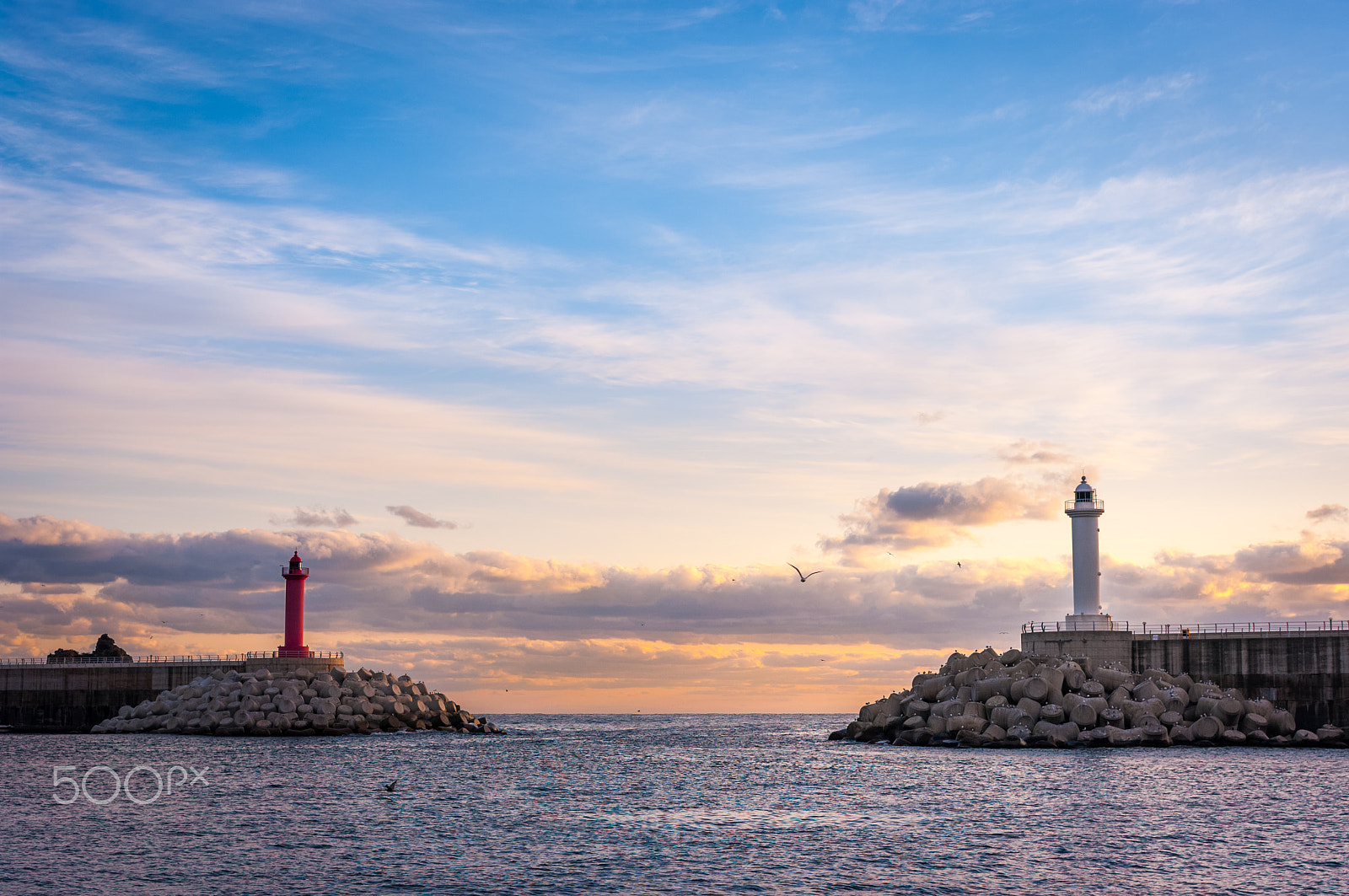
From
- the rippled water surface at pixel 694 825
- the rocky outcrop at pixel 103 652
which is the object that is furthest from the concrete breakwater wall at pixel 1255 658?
the rocky outcrop at pixel 103 652

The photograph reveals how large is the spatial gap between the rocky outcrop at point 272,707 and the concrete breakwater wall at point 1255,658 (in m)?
37.0

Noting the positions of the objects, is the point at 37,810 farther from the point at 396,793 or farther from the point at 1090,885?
the point at 1090,885

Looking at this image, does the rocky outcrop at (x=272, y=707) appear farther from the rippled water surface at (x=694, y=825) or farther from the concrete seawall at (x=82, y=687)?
the rippled water surface at (x=694, y=825)

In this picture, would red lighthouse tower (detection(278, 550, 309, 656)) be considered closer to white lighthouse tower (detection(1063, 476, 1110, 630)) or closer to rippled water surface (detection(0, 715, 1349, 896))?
rippled water surface (detection(0, 715, 1349, 896))

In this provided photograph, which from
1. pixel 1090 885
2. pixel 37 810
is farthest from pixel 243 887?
pixel 1090 885

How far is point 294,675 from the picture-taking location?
70125mm

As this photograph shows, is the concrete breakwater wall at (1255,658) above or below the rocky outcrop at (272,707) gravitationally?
above

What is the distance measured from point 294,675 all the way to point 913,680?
1380 inches

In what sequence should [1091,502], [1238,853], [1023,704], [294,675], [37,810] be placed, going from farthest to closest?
[294,675] → [1091,502] → [1023,704] → [37,810] → [1238,853]

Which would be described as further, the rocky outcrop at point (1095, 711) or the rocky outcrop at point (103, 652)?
the rocky outcrop at point (103, 652)

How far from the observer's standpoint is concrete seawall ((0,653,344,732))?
72.1 m

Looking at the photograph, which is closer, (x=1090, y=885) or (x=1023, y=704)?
(x=1090, y=885)

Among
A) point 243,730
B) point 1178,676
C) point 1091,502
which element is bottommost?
point 243,730
